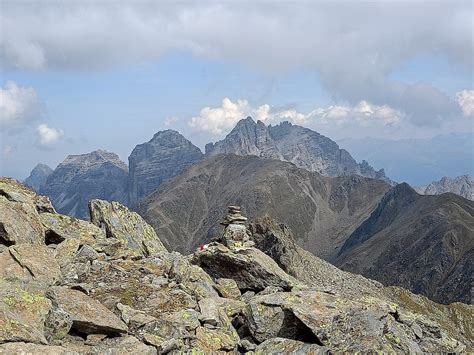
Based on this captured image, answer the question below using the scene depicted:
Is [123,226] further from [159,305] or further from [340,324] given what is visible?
[340,324]

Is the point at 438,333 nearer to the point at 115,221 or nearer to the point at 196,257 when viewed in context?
the point at 196,257

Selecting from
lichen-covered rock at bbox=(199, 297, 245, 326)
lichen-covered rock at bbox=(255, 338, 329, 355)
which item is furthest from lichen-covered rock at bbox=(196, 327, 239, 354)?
lichen-covered rock at bbox=(255, 338, 329, 355)

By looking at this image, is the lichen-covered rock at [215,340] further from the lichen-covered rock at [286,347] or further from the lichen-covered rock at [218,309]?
the lichen-covered rock at [286,347]

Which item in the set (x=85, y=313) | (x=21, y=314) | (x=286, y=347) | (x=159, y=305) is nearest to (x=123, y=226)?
(x=159, y=305)

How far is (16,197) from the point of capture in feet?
110

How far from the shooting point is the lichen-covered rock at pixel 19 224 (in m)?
27.5

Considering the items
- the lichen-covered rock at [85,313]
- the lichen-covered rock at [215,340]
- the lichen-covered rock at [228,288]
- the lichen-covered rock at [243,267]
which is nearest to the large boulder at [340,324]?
the lichen-covered rock at [215,340]

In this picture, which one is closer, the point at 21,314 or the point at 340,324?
the point at 21,314

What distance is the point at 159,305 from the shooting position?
932 inches

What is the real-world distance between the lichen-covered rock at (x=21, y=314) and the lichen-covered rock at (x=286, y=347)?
9.85 m

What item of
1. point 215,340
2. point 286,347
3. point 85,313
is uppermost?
point 85,313

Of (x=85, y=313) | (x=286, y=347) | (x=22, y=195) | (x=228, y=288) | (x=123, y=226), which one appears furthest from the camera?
(x=123, y=226)

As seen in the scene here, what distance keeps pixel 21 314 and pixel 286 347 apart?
38.3ft

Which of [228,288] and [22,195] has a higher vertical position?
[22,195]
